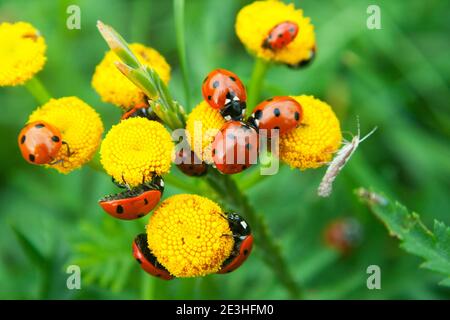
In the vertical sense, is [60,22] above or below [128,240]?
above

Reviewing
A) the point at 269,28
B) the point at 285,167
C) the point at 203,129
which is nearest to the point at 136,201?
the point at 203,129

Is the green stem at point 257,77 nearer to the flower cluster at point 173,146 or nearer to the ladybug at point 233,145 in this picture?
the flower cluster at point 173,146

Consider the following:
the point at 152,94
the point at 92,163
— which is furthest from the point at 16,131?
the point at 152,94

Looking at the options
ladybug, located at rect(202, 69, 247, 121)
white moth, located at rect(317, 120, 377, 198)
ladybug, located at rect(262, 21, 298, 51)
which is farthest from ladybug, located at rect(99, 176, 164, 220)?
ladybug, located at rect(262, 21, 298, 51)

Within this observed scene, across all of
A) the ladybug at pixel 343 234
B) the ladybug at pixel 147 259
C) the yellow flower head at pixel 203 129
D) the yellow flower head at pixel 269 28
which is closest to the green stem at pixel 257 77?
the yellow flower head at pixel 269 28

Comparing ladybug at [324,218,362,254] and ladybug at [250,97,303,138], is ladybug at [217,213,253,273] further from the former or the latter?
ladybug at [324,218,362,254]
